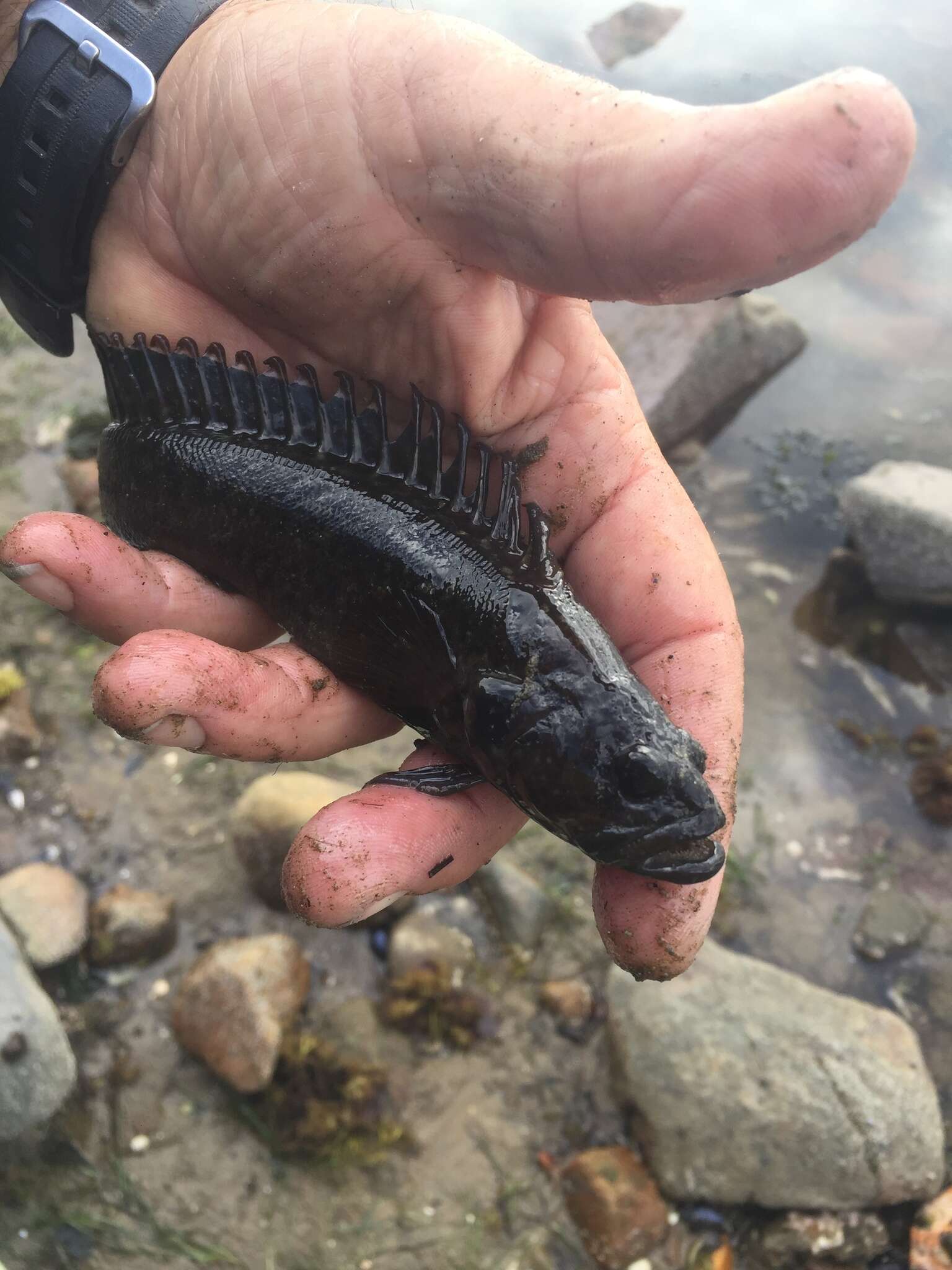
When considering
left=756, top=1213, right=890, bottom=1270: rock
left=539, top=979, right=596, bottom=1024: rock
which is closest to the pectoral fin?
left=539, top=979, right=596, bottom=1024: rock

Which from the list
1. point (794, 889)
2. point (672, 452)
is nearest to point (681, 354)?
point (672, 452)

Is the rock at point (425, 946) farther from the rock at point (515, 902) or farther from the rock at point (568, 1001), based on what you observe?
the rock at point (568, 1001)

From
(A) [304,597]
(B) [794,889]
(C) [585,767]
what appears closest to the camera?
(C) [585,767]

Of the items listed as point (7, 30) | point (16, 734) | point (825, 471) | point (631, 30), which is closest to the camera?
point (7, 30)

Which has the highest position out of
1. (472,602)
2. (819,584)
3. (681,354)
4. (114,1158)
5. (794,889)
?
(472,602)

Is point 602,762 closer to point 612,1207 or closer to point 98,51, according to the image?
point 612,1207

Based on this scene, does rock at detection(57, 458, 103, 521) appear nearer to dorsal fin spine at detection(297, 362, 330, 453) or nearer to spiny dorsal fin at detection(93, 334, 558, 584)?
spiny dorsal fin at detection(93, 334, 558, 584)

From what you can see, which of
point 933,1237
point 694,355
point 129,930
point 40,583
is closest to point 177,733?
point 40,583

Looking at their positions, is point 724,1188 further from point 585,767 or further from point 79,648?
point 79,648

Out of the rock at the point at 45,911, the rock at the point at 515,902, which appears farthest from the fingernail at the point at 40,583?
the rock at the point at 515,902
